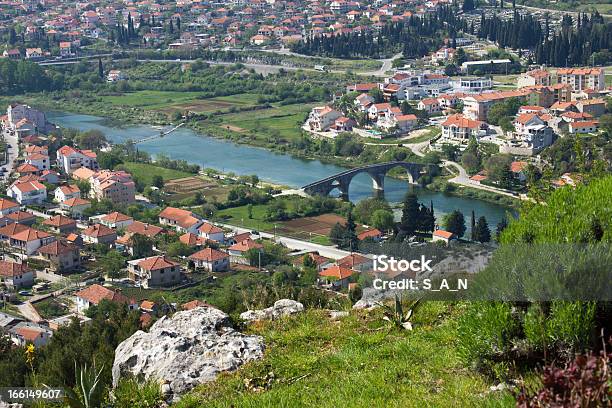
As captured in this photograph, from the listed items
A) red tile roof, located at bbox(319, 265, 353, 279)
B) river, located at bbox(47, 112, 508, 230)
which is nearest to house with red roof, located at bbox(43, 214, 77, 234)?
river, located at bbox(47, 112, 508, 230)

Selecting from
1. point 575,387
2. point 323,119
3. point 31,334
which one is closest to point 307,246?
point 31,334

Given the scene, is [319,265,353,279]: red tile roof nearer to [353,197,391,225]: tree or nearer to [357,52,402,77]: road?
[353,197,391,225]: tree

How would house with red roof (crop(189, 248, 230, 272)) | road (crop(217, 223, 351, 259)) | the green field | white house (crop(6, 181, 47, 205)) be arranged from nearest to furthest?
house with red roof (crop(189, 248, 230, 272)), road (crop(217, 223, 351, 259)), white house (crop(6, 181, 47, 205)), the green field

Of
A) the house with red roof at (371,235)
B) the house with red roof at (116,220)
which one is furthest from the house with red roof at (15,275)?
the house with red roof at (371,235)

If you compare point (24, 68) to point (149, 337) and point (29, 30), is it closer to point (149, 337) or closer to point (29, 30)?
point (29, 30)

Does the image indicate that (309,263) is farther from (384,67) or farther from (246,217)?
(384,67)

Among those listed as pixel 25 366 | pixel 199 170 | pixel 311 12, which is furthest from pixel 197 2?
pixel 25 366

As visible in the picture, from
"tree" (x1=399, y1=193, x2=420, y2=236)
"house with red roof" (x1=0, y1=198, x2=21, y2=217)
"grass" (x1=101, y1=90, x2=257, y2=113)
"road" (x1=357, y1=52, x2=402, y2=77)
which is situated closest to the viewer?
A: "tree" (x1=399, y1=193, x2=420, y2=236)
